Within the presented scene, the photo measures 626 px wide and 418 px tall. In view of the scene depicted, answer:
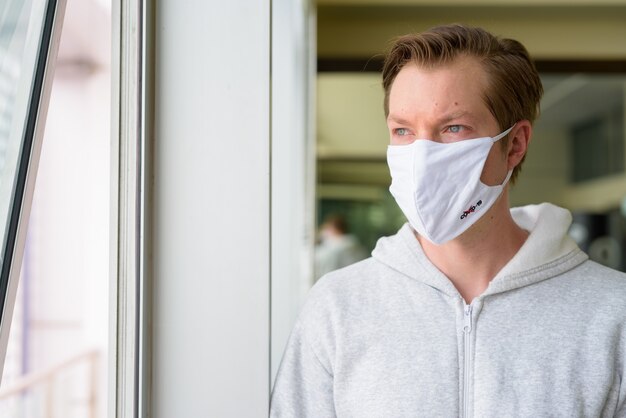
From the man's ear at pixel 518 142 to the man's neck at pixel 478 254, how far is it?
7 centimetres

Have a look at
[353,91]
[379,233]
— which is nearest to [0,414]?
[353,91]

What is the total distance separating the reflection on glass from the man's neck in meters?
0.72

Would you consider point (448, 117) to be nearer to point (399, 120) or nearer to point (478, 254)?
point (399, 120)

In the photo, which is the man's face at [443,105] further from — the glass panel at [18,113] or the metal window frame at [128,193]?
the glass panel at [18,113]

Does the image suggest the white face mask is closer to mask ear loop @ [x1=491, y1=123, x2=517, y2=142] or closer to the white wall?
mask ear loop @ [x1=491, y1=123, x2=517, y2=142]

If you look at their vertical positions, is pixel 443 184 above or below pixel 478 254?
above

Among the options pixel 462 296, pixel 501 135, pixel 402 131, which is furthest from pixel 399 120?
pixel 462 296

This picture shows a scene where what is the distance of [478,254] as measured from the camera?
1.36 meters

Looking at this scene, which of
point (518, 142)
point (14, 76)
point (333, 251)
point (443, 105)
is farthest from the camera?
point (333, 251)

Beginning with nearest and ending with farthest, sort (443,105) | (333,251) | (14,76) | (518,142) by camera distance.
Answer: (14,76) < (443,105) < (518,142) < (333,251)

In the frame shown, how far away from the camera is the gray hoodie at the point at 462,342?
123cm

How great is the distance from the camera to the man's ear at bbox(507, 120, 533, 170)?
4.47ft

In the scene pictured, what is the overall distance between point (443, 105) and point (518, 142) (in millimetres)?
201

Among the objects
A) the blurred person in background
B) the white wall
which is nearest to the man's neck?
the white wall
